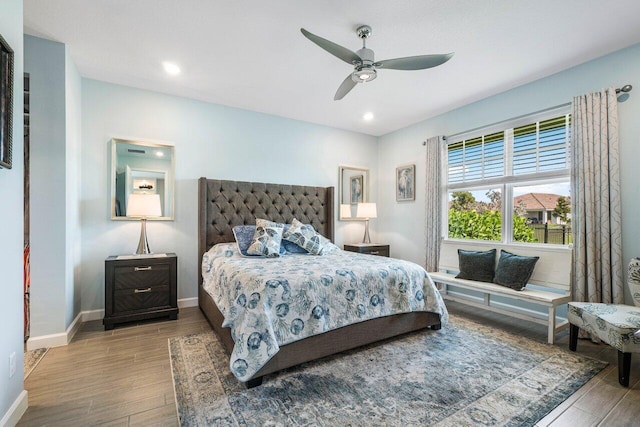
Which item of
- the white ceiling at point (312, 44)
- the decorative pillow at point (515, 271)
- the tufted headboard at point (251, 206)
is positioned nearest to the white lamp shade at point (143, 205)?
the tufted headboard at point (251, 206)

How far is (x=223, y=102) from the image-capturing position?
4000 mm

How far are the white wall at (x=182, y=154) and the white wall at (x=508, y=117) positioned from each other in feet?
3.94

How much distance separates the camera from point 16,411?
1624 mm

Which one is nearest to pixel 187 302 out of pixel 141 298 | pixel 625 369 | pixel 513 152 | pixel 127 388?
pixel 141 298

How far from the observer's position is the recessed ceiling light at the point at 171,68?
301cm

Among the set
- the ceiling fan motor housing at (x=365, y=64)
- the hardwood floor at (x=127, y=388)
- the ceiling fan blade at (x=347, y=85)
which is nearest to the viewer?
the hardwood floor at (x=127, y=388)

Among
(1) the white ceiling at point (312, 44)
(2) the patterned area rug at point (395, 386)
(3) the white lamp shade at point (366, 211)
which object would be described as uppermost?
(1) the white ceiling at point (312, 44)

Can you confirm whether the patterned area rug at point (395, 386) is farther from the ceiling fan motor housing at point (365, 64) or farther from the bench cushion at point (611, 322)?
the ceiling fan motor housing at point (365, 64)

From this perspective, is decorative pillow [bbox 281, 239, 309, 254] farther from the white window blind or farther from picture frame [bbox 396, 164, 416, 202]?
the white window blind

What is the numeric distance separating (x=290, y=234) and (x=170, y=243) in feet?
5.15


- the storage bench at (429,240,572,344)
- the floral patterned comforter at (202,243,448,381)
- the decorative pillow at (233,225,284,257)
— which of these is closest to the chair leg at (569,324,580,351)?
the storage bench at (429,240,572,344)

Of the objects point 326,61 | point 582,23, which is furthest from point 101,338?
point 582,23

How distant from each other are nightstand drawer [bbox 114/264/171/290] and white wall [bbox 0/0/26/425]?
1.29 meters

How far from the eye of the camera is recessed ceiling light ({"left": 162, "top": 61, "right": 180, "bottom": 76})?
3010mm
